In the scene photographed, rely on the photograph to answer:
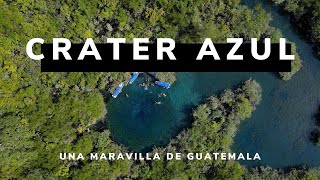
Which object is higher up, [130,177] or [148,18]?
[148,18]

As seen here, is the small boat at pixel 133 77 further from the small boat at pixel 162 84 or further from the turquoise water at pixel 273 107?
the small boat at pixel 162 84

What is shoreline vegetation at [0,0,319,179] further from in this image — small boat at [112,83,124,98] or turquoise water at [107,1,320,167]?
turquoise water at [107,1,320,167]

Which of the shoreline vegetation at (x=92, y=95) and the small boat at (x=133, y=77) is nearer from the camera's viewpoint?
the shoreline vegetation at (x=92, y=95)

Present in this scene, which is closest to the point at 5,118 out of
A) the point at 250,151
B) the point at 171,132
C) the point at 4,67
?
the point at 4,67

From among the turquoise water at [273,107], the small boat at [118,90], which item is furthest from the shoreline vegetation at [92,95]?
the turquoise water at [273,107]

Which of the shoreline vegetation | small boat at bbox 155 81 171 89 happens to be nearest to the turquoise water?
small boat at bbox 155 81 171 89

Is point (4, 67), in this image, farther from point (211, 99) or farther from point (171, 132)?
point (211, 99)

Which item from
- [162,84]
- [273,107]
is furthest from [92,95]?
[273,107]
